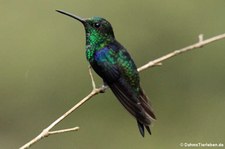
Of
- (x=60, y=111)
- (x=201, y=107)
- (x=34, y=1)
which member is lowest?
(x=201, y=107)

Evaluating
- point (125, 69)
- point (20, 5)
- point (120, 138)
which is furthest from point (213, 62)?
point (125, 69)

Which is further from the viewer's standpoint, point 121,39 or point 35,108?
point 121,39

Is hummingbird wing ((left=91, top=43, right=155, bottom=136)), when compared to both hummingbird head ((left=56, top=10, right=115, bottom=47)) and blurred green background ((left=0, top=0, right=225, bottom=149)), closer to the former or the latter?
hummingbird head ((left=56, top=10, right=115, bottom=47))

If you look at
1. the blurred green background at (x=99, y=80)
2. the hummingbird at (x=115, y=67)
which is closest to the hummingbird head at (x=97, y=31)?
the hummingbird at (x=115, y=67)

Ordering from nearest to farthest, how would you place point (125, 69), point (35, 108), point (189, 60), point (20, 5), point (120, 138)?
1. point (125, 69)
2. point (120, 138)
3. point (35, 108)
4. point (189, 60)
5. point (20, 5)

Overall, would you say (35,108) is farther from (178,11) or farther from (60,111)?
(178,11)

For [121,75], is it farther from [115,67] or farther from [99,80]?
[99,80]

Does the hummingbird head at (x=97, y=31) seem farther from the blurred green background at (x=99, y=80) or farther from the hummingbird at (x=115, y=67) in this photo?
the blurred green background at (x=99, y=80)
